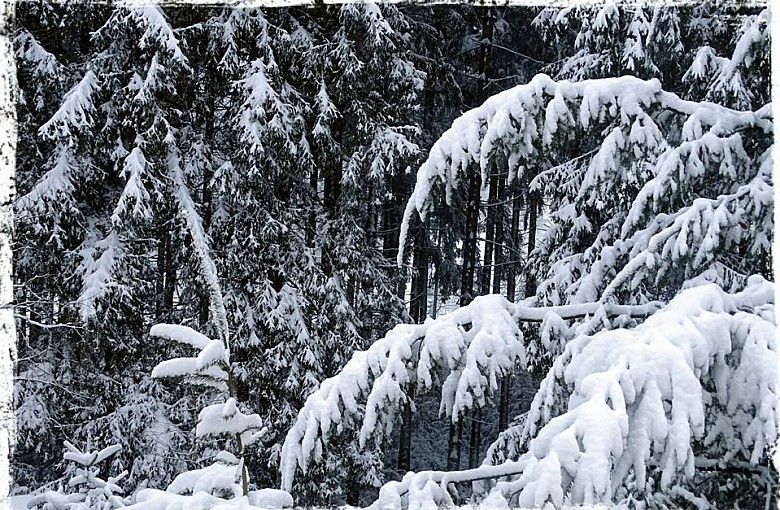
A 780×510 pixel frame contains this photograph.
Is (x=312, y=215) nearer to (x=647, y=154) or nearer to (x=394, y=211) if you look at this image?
(x=394, y=211)

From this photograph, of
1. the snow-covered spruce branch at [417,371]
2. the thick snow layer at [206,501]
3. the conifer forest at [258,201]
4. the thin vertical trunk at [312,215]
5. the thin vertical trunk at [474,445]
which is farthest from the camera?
the thin vertical trunk at [474,445]

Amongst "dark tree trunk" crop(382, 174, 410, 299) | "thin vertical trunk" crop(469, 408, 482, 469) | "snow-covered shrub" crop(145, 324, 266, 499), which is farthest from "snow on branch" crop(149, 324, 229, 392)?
"thin vertical trunk" crop(469, 408, 482, 469)

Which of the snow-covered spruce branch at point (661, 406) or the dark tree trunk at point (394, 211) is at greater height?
the dark tree trunk at point (394, 211)

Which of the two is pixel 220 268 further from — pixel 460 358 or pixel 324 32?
pixel 460 358

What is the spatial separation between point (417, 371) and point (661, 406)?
0.84 metres

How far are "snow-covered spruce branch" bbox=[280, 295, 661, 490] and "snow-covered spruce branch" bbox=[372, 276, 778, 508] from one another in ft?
0.88

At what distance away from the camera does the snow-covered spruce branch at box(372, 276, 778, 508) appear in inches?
52.4

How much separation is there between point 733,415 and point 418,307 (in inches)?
447

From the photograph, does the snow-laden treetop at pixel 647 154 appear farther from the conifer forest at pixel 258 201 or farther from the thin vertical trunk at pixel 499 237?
the thin vertical trunk at pixel 499 237

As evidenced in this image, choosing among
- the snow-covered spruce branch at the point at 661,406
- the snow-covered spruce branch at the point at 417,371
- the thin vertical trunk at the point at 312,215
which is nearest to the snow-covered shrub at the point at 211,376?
the snow-covered spruce branch at the point at 417,371

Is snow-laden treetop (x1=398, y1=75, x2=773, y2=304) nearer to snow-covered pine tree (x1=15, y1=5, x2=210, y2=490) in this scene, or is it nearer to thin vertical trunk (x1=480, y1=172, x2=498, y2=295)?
snow-covered pine tree (x1=15, y1=5, x2=210, y2=490)

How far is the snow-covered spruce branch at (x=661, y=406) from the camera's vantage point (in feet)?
4.37

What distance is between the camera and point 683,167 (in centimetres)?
221

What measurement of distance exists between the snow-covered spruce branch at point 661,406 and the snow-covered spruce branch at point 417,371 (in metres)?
0.27
